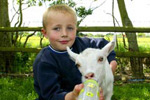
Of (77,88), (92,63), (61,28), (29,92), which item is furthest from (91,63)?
(29,92)

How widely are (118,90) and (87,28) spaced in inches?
64.5

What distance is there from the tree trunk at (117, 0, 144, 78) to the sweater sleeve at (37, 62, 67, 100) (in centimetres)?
413

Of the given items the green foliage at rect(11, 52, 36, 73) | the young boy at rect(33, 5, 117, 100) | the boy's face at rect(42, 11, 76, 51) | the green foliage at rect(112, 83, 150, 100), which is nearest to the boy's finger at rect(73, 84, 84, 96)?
the young boy at rect(33, 5, 117, 100)

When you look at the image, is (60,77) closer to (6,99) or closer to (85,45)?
(85,45)

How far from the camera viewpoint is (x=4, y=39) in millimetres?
7000

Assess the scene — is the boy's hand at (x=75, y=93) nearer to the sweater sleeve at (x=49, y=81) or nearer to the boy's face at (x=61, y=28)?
the sweater sleeve at (x=49, y=81)

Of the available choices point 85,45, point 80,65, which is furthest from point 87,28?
point 80,65

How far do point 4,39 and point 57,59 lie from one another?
5070mm

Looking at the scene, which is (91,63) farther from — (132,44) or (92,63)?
(132,44)

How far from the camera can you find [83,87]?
158 centimetres

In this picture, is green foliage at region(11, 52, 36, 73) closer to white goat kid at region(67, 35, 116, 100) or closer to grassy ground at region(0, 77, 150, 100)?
grassy ground at region(0, 77, 150, 100)

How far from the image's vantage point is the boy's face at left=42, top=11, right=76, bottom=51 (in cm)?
209

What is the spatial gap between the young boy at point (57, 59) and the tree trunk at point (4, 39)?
4.68 meters

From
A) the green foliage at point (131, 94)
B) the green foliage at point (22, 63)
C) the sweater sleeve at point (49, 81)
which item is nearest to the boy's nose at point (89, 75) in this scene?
the sweater sleeve at point (49, 81)
